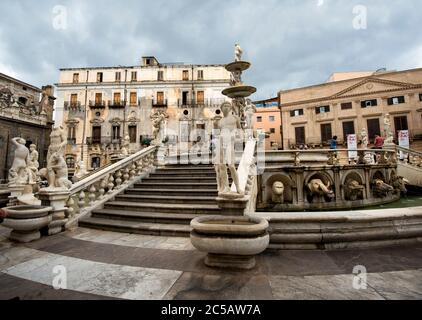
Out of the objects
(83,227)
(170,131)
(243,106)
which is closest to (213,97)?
(170,131)

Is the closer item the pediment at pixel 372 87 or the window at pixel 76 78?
the pediment at pixel 372 87

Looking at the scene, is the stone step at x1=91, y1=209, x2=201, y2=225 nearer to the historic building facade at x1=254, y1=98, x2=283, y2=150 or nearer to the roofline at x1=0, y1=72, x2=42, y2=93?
the roofline at x1=0, y1=72, x2=42, y2=93

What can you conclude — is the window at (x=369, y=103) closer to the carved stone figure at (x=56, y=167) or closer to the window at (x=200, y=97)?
the window at (x=200, y=97)

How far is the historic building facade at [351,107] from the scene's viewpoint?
24.4m

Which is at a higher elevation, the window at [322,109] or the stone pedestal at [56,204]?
the window at [322,109]

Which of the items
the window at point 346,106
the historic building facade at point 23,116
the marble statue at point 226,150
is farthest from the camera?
the window at point 346,106

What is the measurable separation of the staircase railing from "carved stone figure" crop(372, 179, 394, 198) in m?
8.82

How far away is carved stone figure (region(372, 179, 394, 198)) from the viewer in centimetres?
774

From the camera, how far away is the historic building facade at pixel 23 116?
22.2 metres

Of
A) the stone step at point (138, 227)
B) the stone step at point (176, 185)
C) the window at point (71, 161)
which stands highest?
the window at point (71, 161)

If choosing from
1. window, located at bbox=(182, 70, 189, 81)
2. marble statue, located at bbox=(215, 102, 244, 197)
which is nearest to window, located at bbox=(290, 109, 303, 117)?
window, located at bbox=(182, 70, 189, 81)

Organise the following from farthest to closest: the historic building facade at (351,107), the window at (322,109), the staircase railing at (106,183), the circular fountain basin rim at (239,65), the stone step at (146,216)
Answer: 1. the window at (322,109)
2. the historic building facade at (351,107)
3. the circular fountain basin rim at (239,65)
4. the staircase railing at (106,183)
5. the stone step at (146,216)

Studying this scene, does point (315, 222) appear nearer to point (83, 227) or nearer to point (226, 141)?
point (226, 141)

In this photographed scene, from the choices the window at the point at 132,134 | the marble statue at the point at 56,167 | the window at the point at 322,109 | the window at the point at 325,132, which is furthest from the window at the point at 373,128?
the marble statue at the point at 56,167
